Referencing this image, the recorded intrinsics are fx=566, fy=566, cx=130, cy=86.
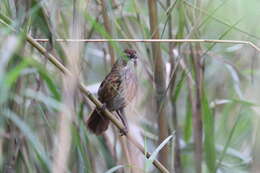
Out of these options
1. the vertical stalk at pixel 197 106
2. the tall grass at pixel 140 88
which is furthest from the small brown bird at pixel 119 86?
the vertical stalk at pixel 197 106

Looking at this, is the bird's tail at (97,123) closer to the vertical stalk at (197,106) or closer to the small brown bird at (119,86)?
the small brown bird at (119,86)

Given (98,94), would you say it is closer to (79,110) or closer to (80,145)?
(79,110)

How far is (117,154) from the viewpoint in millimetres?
3318

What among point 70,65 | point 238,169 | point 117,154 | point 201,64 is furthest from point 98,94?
point 70,65

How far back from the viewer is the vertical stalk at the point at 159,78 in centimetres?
266

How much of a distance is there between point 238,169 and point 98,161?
822mm

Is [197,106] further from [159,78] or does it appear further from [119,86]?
[119,86]

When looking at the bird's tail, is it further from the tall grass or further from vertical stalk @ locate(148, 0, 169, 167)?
vertical stalk @ locate(148, 0, 169, 167)

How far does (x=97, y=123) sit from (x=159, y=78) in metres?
0.52

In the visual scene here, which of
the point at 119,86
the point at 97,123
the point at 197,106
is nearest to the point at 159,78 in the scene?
the point at 197,106

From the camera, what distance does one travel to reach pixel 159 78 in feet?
8.87

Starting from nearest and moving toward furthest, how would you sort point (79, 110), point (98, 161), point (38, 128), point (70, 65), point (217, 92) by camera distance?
point (70, 65), point (79, 110), point (38, 128), point (98, 161), point (217, 92)

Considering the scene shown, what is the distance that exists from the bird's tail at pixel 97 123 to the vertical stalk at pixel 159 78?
0.41 m

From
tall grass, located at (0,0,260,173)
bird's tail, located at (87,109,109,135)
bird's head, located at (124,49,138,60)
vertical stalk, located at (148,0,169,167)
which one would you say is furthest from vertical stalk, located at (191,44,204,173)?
bird's tail, located at (87,109,109,135)
